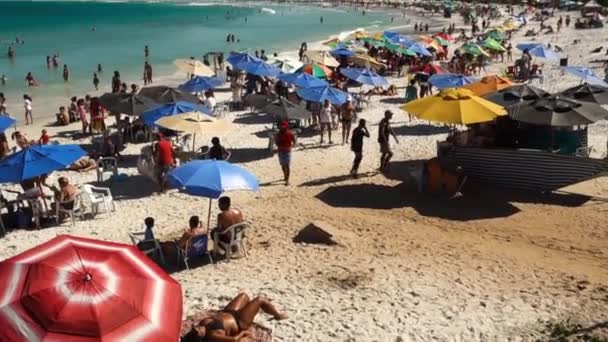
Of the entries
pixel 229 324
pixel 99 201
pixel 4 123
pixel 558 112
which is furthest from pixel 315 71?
pixel 229 324

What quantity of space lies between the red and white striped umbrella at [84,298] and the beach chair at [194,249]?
11.3 feet

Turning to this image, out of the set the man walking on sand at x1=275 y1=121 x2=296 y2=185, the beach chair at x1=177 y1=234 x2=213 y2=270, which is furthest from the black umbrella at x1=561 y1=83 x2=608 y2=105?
the beach chair at x1=177 y1=234 x2=213 y2=270

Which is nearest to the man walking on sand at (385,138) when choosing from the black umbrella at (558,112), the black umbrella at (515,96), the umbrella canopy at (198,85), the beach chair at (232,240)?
the black umbrella at (515,96)

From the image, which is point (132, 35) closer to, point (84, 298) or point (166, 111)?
point (166, 111)

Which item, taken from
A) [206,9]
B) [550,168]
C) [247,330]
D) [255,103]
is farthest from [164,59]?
[206,9]

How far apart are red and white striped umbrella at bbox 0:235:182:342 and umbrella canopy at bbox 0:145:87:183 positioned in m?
5.11

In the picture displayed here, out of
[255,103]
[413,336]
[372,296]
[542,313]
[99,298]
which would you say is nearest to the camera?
[99,298]

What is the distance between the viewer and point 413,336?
6.79 meters

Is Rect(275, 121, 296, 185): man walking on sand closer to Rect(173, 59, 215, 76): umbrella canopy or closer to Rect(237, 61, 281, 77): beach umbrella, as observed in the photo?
Rect(237, 61, 281, 77): beach umbrella

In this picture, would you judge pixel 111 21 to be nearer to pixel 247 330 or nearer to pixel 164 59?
pixel 164 59

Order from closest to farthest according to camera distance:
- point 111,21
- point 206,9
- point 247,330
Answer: point 247,330 → point 111,21 → point 206,9

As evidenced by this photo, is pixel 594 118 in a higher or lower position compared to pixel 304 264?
higher

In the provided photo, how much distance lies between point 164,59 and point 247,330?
36710 mm

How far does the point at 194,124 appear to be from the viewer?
12688 millimetres
